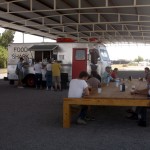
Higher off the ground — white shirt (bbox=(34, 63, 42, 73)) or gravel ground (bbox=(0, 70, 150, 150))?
white shirt (bbox=(34, 63, 42, 73))

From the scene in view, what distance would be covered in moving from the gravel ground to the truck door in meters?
7.63

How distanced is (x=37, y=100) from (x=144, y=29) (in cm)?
1917

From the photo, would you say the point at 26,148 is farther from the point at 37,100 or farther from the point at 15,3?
the point at 15,3

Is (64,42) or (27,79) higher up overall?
(64,42)

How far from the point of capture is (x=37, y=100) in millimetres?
13234

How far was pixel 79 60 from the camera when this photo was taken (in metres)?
18.4

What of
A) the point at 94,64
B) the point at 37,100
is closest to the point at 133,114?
the point at 37,100

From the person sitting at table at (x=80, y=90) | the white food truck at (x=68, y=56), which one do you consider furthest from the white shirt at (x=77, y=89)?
the white food truck at (x=68, y=56)

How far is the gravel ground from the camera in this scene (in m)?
6.42

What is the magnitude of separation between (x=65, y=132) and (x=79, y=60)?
36.3 ft

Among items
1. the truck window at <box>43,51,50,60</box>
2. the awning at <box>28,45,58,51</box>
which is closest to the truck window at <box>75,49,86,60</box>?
the awning at <box>28,45,58,51</box>

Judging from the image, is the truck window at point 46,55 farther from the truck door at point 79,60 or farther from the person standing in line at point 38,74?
the truck door at point 79,60

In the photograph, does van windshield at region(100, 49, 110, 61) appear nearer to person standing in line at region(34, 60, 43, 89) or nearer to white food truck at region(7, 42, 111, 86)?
white food truck at region(7, 42, 111, 86)

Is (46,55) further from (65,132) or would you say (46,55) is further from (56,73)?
(65,132)
